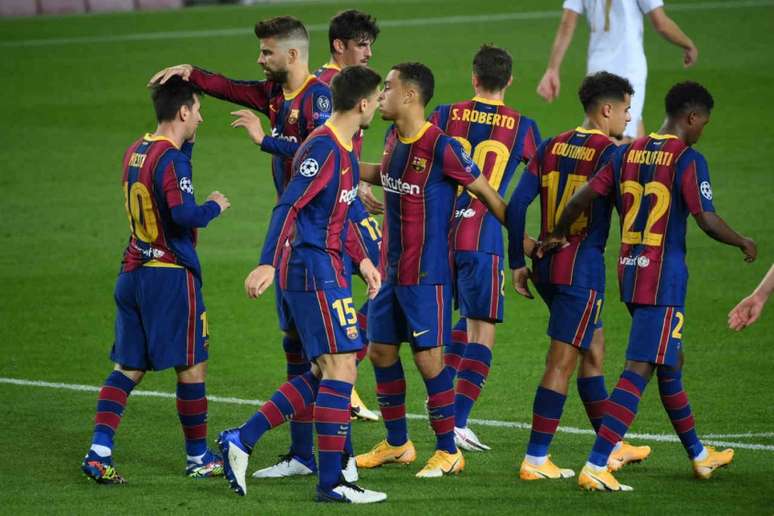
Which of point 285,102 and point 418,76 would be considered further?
point 285,102

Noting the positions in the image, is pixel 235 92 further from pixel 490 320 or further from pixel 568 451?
pixel 568 451

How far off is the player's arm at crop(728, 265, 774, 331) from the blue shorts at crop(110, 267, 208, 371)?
266cm

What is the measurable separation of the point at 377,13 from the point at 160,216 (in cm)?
2220

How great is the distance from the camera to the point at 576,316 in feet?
23.4

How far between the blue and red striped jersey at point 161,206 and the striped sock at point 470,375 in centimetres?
164

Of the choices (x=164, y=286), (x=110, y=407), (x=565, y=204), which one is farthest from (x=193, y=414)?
(x=565, y=204)

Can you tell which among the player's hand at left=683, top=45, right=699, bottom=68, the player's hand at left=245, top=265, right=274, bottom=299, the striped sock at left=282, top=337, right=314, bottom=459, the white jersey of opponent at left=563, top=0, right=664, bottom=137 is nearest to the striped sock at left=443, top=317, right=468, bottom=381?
the striped sock at left=282, top=337, right=314, bottom=459

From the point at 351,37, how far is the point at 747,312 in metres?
3.55

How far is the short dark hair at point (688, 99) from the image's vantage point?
6.99 m

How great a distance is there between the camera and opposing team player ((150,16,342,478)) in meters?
7.30

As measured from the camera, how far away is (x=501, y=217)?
7184 mm

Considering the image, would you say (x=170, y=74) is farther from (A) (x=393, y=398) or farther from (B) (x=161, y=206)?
(A) (x=393, y=398)

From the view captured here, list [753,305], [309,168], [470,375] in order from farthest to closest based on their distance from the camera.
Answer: [470,375]
[309,168]
[753,305]

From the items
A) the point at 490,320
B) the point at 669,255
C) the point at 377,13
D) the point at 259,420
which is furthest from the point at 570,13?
the point at 377,13
